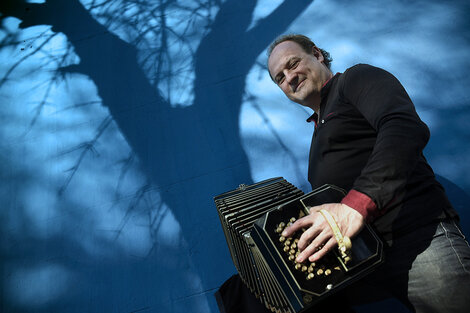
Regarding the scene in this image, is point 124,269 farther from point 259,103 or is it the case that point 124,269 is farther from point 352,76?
point 352,76

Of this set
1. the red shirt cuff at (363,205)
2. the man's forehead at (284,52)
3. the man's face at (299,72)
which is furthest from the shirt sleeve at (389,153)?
the man's forehead at (284,52)

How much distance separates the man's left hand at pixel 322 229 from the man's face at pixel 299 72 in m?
0.71

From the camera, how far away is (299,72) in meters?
1.25

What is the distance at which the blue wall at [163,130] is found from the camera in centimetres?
160

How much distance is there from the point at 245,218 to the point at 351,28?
1.85 m

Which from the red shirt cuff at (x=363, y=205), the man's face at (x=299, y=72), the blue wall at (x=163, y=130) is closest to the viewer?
the red shirt cuff at (x=363, y=205)

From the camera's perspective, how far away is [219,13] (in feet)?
8.04

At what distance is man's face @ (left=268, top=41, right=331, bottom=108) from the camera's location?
124cm

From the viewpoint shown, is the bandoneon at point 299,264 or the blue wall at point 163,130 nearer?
the bandoneon at point 299,264

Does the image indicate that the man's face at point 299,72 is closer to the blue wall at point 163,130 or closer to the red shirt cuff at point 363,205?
the blue wall at point 163,130

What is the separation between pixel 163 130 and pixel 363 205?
1707mm

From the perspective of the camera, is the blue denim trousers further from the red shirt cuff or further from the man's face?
the man's face

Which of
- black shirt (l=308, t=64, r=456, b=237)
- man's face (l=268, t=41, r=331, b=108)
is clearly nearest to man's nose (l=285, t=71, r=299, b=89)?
man's face (l=268, t=41, r=331, b=108)

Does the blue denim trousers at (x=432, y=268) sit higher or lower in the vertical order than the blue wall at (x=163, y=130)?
lower
